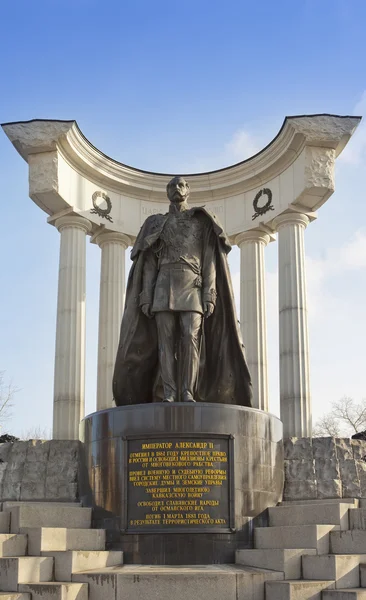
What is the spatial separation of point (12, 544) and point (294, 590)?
4262 millimetres

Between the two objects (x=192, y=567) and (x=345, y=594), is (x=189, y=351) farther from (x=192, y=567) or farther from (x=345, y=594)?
(x=345, y=594)

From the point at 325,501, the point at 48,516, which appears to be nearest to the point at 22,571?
the point at 48,516

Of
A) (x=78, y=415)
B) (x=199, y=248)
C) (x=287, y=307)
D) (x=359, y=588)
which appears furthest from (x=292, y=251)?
(x=359, y=588)

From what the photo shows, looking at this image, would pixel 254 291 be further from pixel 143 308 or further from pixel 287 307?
pixel 143 308

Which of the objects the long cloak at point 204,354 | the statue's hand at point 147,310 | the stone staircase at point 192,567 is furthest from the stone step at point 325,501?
the statue's hand at point 147,310

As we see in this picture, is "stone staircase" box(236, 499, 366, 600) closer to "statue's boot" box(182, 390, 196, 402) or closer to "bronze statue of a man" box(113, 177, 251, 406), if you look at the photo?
"statue's boot" box(182, 390, 196, 402)

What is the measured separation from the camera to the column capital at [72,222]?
102 ft

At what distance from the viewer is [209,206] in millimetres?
33750

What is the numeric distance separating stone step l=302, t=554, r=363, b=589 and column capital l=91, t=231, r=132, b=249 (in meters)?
21.2

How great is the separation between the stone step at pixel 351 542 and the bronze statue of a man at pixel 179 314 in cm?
378

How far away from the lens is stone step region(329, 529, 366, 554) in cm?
1312

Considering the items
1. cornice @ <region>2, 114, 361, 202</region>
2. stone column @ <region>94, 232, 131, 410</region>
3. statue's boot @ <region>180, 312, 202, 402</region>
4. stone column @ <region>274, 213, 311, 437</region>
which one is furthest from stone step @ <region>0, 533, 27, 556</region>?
cornice @ <region>2, 114, 361, 202</region>

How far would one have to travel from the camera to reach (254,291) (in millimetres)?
32469

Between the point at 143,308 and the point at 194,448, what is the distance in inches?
127
